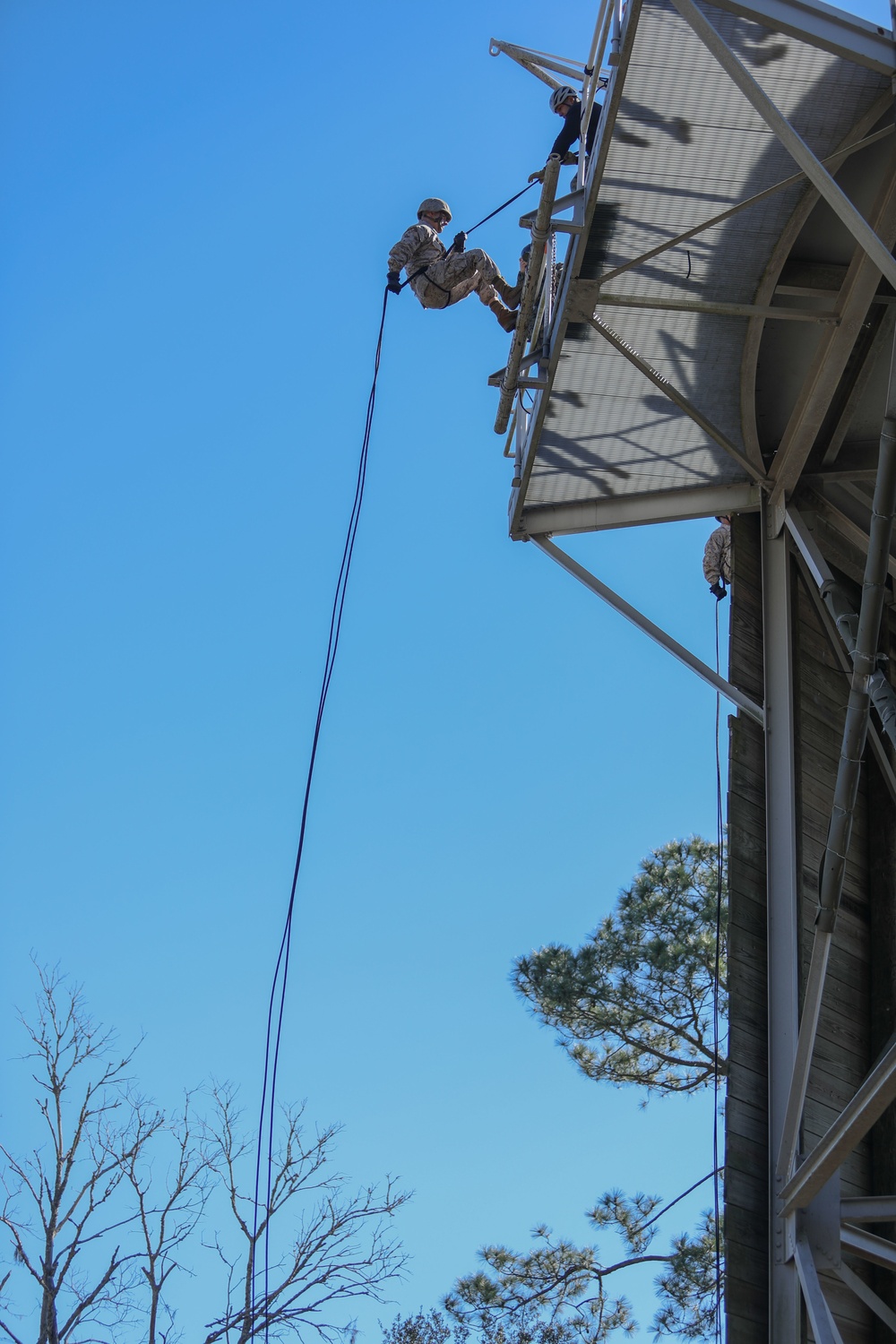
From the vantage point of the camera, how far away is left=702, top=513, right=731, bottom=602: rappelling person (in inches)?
449

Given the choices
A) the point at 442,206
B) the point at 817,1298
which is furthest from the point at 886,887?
the point at 442,206

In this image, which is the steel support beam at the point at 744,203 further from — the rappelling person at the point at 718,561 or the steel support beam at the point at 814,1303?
the steel support beam at the point at 814,1303

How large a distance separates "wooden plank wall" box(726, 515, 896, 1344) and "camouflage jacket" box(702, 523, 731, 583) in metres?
1.11

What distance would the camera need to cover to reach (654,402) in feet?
32.0

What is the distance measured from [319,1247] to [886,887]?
923 cm

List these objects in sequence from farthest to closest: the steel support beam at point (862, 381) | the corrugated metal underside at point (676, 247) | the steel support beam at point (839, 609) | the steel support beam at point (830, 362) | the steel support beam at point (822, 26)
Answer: the steel support beam at point (862, 381) < the steel support beam at point (830, 362) < the corrugated metal underside at point (676, 247) < the steel support beam at point (839, 609) < the steel support beam at point (822, 26)

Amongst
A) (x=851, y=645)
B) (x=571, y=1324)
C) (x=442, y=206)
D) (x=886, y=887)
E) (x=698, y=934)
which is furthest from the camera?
(x=698, y=934)

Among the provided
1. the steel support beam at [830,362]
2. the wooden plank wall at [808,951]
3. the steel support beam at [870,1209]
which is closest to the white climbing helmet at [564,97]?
the steel support beam at [830,362]

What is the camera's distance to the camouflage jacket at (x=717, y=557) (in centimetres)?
1140

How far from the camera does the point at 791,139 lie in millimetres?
6508

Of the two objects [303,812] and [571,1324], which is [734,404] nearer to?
[303,812]

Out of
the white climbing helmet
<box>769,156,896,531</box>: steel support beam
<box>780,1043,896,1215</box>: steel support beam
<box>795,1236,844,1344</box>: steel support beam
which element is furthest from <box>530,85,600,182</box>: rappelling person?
<box>795,1236,844,1344</box>: steel support beam

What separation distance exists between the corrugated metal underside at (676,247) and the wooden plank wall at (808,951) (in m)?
0.96

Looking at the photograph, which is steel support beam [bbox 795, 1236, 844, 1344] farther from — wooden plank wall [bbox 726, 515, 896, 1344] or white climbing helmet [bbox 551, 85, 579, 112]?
white climbing helmet [bbox 551, 85, 579, 112]
